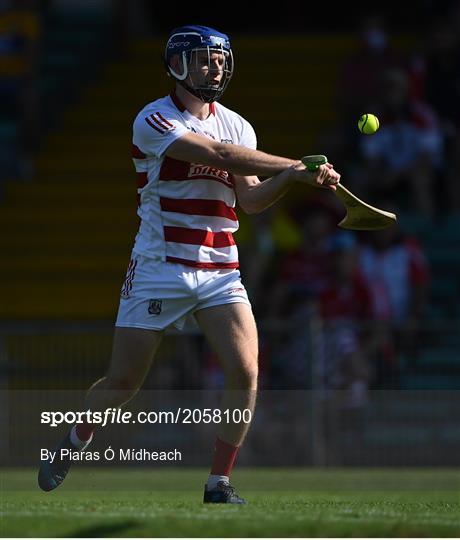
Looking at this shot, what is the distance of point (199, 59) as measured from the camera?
9.20m

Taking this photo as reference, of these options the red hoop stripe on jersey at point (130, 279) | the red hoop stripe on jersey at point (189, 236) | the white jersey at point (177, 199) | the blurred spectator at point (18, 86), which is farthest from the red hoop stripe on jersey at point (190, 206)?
the blurred spectator at point (18, 86)

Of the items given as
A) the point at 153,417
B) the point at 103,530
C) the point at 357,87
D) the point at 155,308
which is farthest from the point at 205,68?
the point at 357,87

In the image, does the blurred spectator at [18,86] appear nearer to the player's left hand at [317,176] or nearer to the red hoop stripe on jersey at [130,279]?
the red hoop stripe on jersey at [130,279]

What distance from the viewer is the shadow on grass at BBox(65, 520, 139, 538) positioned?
7.59 metres

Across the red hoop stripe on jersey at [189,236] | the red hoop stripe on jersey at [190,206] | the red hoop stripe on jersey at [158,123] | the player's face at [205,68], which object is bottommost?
the red hoop stripe on jersey at [189,236]

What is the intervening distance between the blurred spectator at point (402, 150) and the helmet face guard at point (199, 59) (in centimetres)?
827

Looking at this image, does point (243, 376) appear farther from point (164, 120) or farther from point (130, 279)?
point (164, 120)

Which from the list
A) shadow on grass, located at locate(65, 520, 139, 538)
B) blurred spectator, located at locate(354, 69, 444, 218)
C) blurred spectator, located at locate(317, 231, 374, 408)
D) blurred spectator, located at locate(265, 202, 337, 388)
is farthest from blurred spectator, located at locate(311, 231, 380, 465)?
shadow on grass, located at locate(65, 520, 139, 538)

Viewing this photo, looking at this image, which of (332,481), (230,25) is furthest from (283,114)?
(332,481)

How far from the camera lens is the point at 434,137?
17297 mm

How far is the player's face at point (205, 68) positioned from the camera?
9141 mm

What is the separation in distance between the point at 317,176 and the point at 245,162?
0.44m

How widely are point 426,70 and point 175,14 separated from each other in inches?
287

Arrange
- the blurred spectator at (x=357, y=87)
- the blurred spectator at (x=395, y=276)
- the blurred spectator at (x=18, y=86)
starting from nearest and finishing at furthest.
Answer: the blurred spectator at (x=395, y=276) < the blurred spectator at (x=357, y=87) < the blurred spectator at (x=18, y=86)
